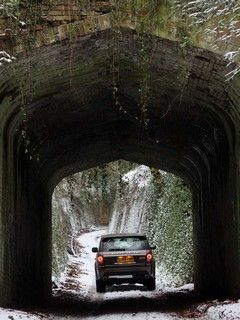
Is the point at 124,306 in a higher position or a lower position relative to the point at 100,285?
lower

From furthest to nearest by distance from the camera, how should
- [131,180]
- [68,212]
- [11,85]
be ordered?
1. [68,212]
2. [131,180]
3. [11,85]

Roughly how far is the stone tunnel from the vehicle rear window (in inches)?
68.1

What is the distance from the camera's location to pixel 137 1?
31.5 feet

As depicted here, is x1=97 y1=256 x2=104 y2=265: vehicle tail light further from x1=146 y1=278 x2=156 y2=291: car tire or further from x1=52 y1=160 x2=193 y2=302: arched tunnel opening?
x1=146 y1=278 x2=156 y2=291: car tire

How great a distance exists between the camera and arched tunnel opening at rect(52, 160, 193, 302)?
21938 millimetres

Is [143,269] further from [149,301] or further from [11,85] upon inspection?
[11,85]

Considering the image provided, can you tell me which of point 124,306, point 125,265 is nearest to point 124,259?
point 125,265

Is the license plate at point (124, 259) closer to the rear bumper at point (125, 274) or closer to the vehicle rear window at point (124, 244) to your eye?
the rear bumper at point (125, 274)

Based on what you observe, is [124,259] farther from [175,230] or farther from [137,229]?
[137,229]

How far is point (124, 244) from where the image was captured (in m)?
17.9

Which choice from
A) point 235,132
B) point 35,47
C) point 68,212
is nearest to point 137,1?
point 35,47

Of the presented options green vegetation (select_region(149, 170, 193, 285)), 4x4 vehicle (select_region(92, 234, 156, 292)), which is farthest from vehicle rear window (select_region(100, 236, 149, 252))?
green vegetation (select_region(149, 170, 193, 285))

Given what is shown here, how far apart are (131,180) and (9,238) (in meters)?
28.6

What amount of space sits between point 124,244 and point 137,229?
19039 mm
